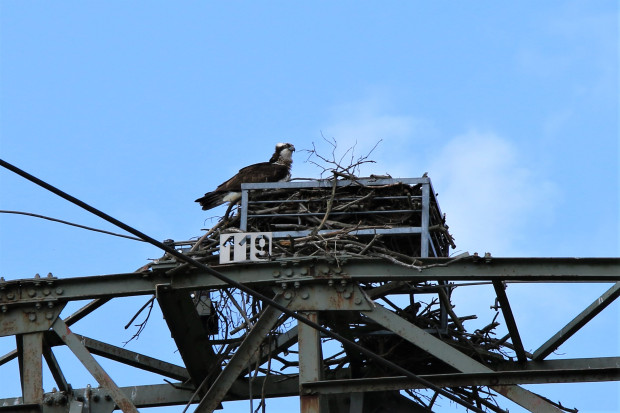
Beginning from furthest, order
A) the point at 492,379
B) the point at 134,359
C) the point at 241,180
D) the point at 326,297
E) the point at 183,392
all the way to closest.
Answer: the point at 241,180, the point at 183,392, the point at 134,359, the point at 326,297, the point at 492,379

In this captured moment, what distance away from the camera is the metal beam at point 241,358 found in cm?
866

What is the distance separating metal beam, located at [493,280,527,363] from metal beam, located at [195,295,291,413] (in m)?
1.63

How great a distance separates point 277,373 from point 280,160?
13.5 ft

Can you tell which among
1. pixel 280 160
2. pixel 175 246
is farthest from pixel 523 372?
pixel 280 160

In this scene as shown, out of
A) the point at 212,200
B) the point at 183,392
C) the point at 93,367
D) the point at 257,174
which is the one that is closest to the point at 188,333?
the point at 183,392

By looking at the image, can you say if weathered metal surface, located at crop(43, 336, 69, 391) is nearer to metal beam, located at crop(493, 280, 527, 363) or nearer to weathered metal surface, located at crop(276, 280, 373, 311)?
weathered metal surface, located at crop(276, 280, 373, 311)

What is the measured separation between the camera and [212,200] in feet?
39.1

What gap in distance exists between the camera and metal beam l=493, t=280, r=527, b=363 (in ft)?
29.3

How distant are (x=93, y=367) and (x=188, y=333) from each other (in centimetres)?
140

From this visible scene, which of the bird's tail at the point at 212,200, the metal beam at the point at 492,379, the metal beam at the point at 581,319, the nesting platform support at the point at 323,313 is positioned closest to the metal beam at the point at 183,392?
the nesting platform support at the point at 323,313

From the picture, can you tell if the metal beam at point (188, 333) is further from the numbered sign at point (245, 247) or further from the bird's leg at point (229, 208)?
the bird's leg at point (229, 208)

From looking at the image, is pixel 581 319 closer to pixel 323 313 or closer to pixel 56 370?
pixel 323 313

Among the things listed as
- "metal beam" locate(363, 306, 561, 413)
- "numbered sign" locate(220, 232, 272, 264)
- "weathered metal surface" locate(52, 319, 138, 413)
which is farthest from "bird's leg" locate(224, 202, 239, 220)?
"metal beam" locate(363, 306, 561, 413)

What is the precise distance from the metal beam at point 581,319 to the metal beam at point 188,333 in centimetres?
300
